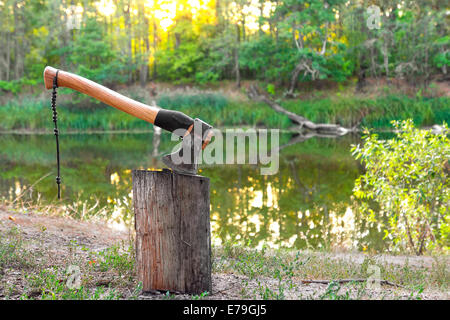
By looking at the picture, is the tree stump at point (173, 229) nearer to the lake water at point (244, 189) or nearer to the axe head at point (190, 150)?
the axe head at point (190, 150)

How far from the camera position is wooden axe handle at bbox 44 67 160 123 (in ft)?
12.8

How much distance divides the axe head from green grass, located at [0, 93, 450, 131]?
76.2 ft

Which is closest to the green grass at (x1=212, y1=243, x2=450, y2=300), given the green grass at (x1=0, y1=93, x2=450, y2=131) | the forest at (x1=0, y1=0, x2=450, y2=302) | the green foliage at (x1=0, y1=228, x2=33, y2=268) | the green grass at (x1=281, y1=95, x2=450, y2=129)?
the forest at (x1=0, y1=0, x2=450, y2=302)

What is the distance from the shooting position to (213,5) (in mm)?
37938

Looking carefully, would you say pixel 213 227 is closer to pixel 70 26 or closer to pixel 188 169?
pixel 188 169

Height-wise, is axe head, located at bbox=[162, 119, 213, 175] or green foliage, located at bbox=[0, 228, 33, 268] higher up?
axe head, located at bbox=[162, 119, 213, 175]

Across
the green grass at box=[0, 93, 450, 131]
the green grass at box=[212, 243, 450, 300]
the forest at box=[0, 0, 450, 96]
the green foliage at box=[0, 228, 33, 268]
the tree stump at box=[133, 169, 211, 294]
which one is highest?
the forest at box=[0, 0, 450, 96]

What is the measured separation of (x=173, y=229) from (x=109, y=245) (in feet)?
8.47

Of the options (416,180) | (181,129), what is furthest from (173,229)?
(416,180)

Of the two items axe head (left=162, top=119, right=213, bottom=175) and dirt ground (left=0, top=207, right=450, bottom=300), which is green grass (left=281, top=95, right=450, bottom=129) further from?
axe head (left=162, top=119, right=213, bottom=175)

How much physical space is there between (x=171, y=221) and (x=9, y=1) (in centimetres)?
3595

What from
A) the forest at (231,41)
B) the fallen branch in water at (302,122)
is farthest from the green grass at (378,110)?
the forest at (231,41)

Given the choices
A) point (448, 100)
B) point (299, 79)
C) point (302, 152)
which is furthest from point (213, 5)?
point (302, 152)

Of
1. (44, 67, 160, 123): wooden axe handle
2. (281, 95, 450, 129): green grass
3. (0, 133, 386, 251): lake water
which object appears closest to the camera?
(44, 67, 160, 123): wooden axe handle
